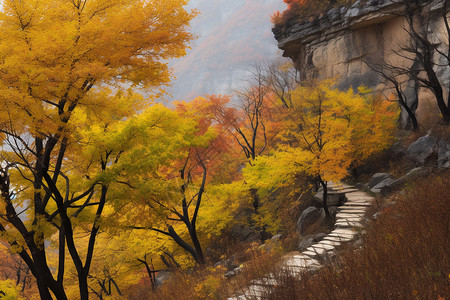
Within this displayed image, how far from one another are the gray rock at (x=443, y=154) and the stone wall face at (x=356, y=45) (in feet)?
22.3

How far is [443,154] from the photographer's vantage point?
13109mm

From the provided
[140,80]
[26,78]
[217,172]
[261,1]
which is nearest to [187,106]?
[217,172]

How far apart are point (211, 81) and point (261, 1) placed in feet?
145

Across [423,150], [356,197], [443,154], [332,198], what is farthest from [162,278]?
[443,154]

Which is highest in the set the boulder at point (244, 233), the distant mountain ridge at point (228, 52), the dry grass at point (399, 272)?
the distant mountain ridge at point (228, 52)

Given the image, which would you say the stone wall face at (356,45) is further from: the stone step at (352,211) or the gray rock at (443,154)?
the stone step at (352,211)

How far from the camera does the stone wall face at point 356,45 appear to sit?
22.0 metres

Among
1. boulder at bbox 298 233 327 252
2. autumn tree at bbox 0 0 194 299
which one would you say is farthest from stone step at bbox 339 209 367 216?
autumn tree at bbox 0 0 194 299

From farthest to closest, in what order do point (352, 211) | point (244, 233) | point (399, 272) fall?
point (244, 233) → point (352, 211) → point (399, 272)

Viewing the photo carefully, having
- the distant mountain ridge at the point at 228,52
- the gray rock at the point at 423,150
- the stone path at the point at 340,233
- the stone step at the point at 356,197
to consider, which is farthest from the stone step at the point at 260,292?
the distant mountain ridge at the point at 228,52

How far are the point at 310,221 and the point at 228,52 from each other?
10160 centimetres

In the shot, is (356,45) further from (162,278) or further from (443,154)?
(162,278)

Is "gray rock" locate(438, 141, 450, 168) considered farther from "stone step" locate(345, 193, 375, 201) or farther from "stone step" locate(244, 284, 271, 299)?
"stone step" locate(244, 284, 271, 299)

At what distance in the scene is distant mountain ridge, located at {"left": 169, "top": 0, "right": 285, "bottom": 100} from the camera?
96062 millimetres
